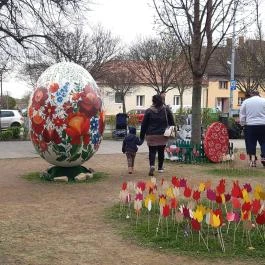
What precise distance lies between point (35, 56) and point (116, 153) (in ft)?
31.2

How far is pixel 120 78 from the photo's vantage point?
49125mm

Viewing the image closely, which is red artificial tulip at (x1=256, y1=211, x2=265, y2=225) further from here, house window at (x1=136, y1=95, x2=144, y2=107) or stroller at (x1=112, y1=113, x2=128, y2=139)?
house window at (x1=136, y1=95, x2=144, y2=107)

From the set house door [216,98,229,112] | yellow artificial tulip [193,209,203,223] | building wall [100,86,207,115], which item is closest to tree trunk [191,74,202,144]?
yellow artificial tulip [193,209,203,223]

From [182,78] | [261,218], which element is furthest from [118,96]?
[261,218]

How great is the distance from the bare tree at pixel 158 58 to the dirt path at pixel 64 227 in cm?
2923

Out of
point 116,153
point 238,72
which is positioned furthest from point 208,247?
point 238,72

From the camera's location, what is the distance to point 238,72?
42438mm

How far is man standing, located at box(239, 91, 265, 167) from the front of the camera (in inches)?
488

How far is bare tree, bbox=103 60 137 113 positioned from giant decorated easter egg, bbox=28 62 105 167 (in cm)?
3169

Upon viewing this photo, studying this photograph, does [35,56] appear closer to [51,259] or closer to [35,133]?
[35,133]

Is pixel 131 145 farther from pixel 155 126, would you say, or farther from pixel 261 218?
pixel 261 218

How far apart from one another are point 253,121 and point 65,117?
199 inches

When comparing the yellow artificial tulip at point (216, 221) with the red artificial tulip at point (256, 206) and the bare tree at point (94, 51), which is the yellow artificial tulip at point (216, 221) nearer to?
the red artificial tulip at point (256, 206)

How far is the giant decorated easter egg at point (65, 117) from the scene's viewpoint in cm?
966
